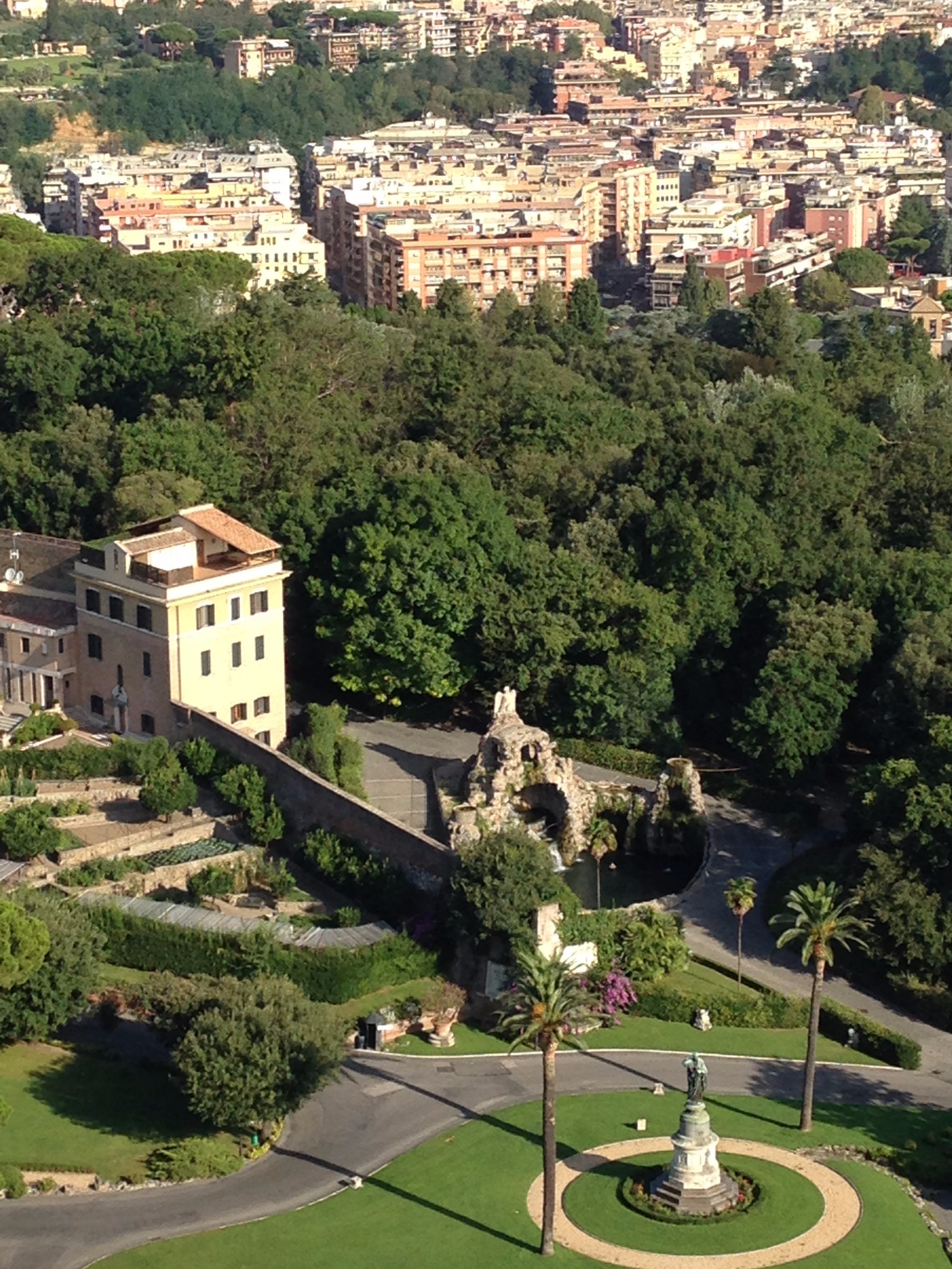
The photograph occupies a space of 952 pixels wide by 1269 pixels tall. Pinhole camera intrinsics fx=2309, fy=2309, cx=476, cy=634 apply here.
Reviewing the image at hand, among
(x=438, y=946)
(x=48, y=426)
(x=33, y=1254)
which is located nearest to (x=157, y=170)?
(x=48, y=426)

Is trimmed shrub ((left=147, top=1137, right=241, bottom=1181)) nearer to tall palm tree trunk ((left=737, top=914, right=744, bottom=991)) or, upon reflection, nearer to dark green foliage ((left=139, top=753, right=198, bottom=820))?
tall palm tree trunk ((left=737, top=914, right=744, bottom=991))

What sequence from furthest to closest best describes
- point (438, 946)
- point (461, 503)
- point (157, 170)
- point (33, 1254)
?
point (157, 170)
point (461, 503)
point (438, 946)
point (33, 1254)

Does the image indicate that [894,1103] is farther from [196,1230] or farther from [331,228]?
[331,228]

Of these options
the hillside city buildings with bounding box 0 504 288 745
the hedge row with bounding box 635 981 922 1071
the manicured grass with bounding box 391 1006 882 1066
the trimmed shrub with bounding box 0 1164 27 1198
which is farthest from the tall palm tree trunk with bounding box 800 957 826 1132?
the hillside city buildings with bounding box 0 504 288 745

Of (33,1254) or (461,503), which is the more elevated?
(461,503)

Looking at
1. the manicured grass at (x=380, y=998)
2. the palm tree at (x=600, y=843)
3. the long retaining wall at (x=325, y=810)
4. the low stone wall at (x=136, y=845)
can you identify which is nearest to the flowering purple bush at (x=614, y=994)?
the manicured grass at (x=380, y=998)

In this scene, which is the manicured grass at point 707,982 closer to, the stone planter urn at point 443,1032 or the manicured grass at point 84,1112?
the stone planter urn at point 443,1032

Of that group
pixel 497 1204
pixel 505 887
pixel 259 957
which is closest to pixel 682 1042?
pixel 505 887
